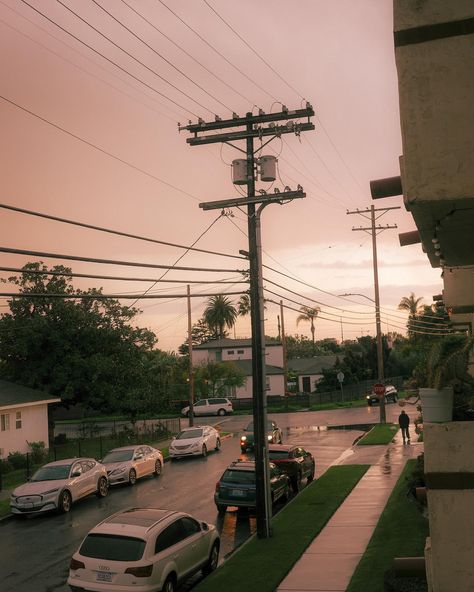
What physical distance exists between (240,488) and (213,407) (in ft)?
145

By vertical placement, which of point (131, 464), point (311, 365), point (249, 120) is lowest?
point (131, 464)

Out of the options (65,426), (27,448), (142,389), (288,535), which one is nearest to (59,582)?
(288,535)

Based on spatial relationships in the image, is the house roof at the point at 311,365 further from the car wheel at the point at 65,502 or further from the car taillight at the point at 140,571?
the car taillight at the point at 140,571

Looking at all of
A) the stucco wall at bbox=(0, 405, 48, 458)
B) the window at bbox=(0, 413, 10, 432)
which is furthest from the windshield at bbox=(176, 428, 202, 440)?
the window at bbox=(0, 413, 10, 432)

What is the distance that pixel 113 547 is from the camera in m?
13.2

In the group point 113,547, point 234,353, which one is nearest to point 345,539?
point 113,547

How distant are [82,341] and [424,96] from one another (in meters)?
38.5

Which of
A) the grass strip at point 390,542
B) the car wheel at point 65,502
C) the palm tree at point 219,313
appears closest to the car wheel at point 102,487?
the car wheel at point 65,502

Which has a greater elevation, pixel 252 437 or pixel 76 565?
pixel 76 565

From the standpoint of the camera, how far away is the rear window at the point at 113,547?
13.1 m

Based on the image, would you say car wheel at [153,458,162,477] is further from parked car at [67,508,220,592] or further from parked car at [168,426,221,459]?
parked car at [67,508,220,592]

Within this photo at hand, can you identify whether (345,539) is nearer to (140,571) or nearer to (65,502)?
(140,571)

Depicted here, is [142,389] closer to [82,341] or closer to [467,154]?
[82,341]

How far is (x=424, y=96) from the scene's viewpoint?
252 inches
